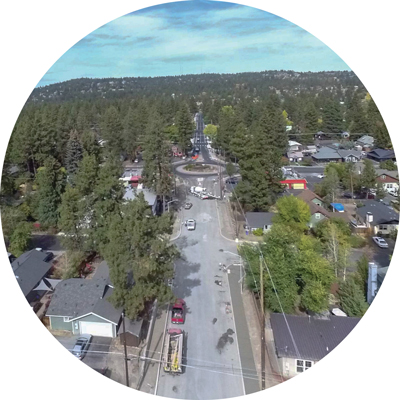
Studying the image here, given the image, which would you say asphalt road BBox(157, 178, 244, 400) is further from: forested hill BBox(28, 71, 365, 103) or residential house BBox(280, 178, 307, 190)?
forested hill BBox(28, 71, 365, 103)

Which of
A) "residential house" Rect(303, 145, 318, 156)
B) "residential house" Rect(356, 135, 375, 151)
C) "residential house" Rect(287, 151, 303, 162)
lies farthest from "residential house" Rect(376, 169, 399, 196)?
"residential house" Rect(356, 135, 375, 151)

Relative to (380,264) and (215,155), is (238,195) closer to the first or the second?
(380,264)

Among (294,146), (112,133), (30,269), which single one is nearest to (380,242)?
(30,269)

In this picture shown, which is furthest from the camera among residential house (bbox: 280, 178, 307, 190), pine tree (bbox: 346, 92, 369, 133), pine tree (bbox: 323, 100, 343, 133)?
pine tree (bbox: 323, 100, 343, 133)

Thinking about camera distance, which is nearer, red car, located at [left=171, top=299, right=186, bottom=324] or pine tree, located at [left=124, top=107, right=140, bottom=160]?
red car, located at [left=171, top=299, right=186, bottom=324]

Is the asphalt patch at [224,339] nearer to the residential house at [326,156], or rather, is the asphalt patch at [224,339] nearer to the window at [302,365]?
the window at [302,365]

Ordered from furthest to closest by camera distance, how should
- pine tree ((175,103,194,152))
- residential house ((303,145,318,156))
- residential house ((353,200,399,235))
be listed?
residential house ((303,145,318,156)) → pine tree ((175,103,194,152)) → residential house ((353,200,399,235))

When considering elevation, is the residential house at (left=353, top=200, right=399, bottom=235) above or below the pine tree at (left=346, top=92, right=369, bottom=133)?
below
